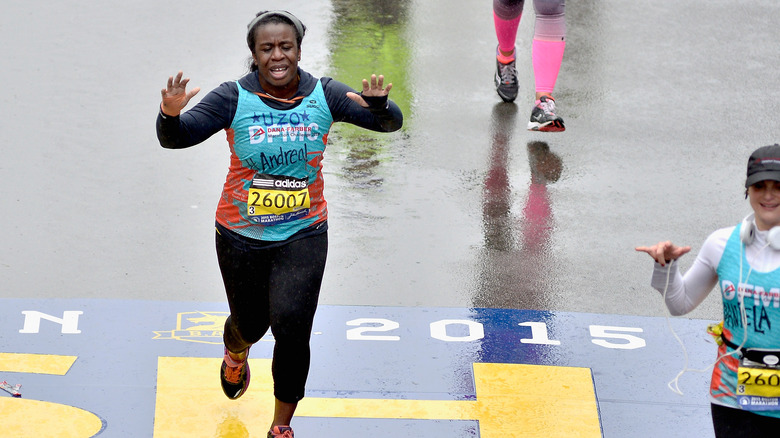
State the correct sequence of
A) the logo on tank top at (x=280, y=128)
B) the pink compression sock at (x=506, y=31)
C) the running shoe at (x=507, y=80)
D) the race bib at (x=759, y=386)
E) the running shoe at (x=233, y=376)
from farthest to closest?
the running shoe at (x=507, y=80)
the pink compression sock at (x=506, y=31)
the running shoe at (x=233, y=376)
the logo on tank top at (x=280, y=128)
the race bib at (x=759, y=386)

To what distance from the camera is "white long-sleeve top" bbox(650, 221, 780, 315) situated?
4.07m

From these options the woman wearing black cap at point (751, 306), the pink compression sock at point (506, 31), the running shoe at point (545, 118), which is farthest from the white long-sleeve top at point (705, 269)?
the pink compression sock at point (506, 31)

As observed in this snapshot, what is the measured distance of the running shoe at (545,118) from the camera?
8375 mm

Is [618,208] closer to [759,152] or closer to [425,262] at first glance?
[425,262]

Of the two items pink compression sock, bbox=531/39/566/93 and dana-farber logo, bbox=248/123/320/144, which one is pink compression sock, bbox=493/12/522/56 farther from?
dana-farber logo, bbox=248/123/320/144

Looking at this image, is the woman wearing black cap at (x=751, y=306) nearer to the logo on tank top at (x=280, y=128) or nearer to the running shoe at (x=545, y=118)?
the logo on tank top at (x=280, y=128)

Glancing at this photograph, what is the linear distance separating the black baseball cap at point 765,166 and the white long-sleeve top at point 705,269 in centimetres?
20

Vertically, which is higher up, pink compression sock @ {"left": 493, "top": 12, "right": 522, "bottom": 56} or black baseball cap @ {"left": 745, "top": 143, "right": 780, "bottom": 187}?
black baseball cap @ {"left": 745, "top": 143, "right": 780, "bottom": 187}

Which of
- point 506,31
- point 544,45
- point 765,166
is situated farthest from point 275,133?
point 506,31

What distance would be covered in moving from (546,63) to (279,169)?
13.8 feet

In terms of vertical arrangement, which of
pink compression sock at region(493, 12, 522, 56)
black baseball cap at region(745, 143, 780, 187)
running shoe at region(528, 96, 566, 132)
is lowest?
running shoe at region(528, 96, 566, 132)

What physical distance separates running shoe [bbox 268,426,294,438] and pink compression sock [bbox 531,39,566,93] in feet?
14.3

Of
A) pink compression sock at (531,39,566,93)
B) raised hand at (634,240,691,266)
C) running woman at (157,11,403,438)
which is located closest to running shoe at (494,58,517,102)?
pink compression sock at (531,39,566,93)

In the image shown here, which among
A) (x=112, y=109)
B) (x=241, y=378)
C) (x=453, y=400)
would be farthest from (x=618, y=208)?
(x=112, y=109)
